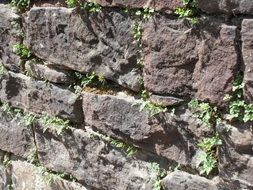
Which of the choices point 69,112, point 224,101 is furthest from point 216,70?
point 69,112

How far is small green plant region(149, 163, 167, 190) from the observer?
8.39 feet

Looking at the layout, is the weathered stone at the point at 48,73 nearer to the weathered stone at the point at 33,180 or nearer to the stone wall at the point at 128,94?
the stone wall at the point at 128,94

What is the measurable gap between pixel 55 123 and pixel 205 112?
0.98m

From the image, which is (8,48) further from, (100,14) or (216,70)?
(216,70)

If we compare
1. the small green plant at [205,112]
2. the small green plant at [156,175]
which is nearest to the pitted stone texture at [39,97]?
the small green plant at [156,175]

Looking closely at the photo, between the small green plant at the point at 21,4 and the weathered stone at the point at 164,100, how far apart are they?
0.90 meters

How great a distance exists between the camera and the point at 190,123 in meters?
2.35

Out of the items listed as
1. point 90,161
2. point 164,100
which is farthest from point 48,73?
point 164,100

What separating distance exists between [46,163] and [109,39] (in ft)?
3.11

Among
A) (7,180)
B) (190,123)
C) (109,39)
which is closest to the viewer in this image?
(190,123)

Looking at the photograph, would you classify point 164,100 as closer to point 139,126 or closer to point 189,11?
point 139,126

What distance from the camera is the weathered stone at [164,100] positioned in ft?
7.79

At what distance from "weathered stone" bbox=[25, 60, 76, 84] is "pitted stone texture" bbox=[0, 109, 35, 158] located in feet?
1.14

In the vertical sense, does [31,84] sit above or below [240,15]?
below
